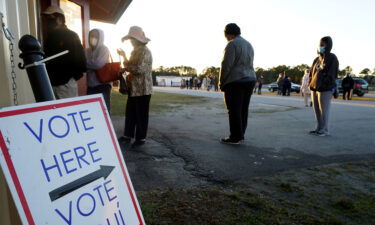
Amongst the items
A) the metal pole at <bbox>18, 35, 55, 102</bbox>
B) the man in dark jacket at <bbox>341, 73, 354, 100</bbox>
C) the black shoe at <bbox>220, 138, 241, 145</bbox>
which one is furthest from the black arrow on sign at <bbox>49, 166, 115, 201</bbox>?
the man in dark jacket at <bbox>341, 73, 354, 100</bbox>

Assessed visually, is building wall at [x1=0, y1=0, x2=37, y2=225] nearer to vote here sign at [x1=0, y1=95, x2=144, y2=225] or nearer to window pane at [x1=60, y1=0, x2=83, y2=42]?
vote here sign at [x1=0, y1=95, x2=144, y2=225]

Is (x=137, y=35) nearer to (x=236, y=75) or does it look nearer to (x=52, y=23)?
(x=52, y=23)

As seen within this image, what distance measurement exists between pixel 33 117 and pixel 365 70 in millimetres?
101294

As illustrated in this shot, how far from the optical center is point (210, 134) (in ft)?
17.9

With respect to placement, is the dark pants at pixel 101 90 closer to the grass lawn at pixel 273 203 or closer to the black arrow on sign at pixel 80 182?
the grass lawn at pixel 273 203

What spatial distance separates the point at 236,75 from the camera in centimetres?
434

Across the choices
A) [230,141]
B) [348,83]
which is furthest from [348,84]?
[230,141]

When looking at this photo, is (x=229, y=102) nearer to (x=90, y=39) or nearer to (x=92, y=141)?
(x=90, y=39)

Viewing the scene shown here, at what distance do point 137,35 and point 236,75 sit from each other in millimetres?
1591

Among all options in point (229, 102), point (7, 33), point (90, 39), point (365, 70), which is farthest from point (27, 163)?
point (365, 70)

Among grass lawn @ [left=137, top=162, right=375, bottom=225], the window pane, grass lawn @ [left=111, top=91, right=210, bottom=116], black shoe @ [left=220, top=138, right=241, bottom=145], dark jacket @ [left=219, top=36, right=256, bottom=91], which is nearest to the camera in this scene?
grass lawn @ [left=137, top=162, right=375, bottom=225]

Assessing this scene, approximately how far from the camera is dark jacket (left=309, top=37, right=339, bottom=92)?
16.9 feet

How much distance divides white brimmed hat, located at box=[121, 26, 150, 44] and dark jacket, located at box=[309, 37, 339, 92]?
325 centimetres

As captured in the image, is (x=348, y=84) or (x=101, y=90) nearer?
(x=101, y=90)
